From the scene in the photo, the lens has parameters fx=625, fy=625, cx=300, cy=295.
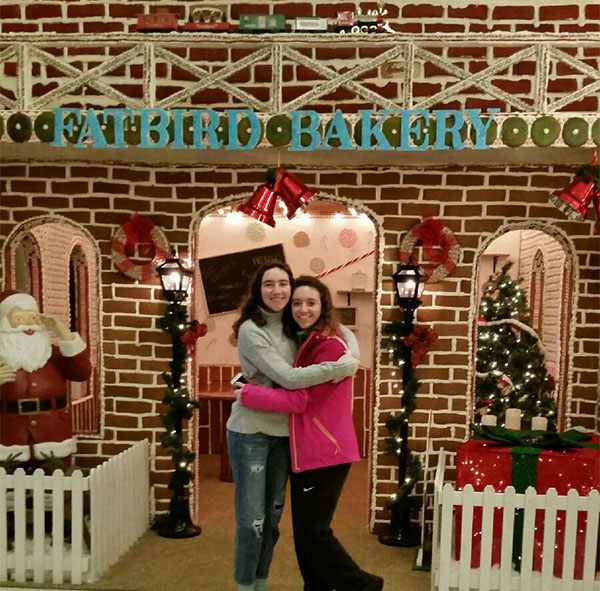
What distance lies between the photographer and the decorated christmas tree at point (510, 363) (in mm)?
4957

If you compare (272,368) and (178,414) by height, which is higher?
(272,368)

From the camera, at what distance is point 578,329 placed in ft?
14.8

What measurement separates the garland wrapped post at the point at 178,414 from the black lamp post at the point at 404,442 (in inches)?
56.3

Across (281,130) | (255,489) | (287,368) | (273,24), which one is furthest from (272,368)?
(273,24)

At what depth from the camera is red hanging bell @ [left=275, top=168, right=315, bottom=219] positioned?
395 centimetres

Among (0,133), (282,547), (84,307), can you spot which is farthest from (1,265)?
(282,547)

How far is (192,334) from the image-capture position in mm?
4520

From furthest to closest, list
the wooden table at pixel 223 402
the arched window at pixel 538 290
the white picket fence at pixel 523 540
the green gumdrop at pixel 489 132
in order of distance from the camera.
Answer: the arched window at pixel 538 290
the wooden table at pixel 223 402
the green gumdrop at pixel 489 132
the white picket fence at pixel 523 540

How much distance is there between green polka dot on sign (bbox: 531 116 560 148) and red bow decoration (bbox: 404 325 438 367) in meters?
1.49

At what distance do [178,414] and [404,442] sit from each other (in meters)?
1.64

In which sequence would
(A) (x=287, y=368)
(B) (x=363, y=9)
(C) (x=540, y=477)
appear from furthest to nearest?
(B) (x=363, y=9) → (C) (x=540, y=477) → (A) (x=287, y=368)

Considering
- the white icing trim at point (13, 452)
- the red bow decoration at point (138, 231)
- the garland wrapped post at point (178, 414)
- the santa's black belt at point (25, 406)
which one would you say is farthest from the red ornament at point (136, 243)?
the white icing trim at point (13, 452)

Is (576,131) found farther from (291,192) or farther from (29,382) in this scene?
(29,382)

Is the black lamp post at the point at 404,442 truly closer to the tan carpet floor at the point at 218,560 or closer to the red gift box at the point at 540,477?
the tan carpet floor at the point at 218,560
